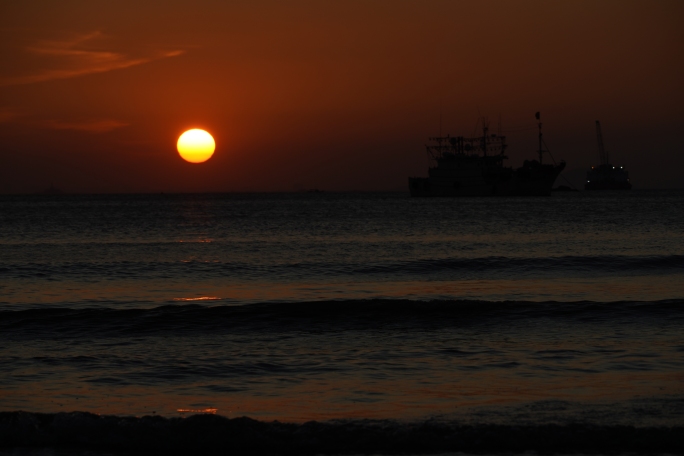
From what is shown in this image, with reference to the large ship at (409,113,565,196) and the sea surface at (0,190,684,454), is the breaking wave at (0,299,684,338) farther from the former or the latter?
the large ship at (409,113,565,196)

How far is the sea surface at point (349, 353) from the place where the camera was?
383 inches

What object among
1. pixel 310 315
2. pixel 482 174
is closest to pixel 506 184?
pixel 482 174

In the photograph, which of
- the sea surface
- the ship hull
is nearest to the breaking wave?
the sea surface

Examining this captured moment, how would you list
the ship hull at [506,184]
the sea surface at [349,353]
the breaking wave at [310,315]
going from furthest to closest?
the ship hull at [506,184], the breaking wave at [310,315], the sea surface at [349,353]

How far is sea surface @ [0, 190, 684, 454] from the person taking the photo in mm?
9719

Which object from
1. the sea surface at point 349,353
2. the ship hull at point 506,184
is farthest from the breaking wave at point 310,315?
the ship hull at point 506,184

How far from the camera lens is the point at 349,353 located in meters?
14.8

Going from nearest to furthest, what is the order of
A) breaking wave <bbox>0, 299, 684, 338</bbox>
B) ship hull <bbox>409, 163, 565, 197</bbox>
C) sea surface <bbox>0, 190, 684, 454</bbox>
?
sea surface <bbox>0, 190, 684, 454</bbox>, breaking wave <bbox>0, 299, 684, 338</bbox>, ship hull <bbox>409, 163, 565, 197</bbox>

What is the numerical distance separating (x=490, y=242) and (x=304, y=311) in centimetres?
2919

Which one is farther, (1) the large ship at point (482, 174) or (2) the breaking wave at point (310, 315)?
(1) the large ship at point (482, 174)

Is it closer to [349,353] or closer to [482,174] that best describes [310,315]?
[349,353]

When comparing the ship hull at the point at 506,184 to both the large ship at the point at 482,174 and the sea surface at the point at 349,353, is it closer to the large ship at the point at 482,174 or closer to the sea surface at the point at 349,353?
the large ship at the point at 482,174

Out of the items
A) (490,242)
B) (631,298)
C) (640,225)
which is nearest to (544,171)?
(640,225)

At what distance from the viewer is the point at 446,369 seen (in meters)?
13.0
